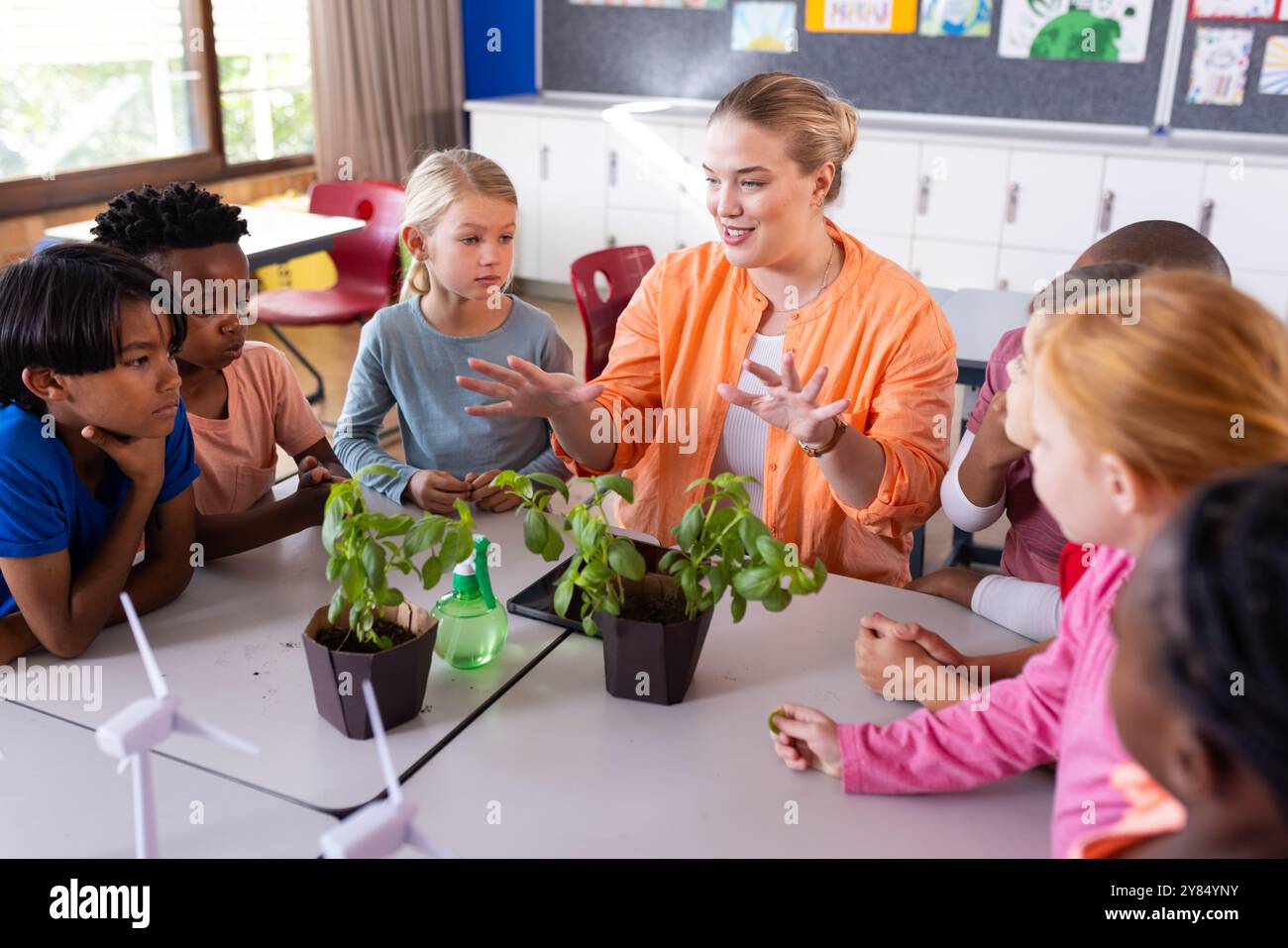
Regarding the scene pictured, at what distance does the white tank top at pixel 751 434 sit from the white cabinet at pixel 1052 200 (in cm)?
306

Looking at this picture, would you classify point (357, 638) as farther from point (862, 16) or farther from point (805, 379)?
point (862, 16)

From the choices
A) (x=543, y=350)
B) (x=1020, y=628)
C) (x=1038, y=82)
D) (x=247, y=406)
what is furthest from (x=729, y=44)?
(x=1020, y=628)

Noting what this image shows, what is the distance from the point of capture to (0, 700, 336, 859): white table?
3.16 feet

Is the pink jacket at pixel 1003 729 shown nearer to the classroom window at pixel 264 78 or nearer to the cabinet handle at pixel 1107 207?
the cabinet handle at pixel 1107 207

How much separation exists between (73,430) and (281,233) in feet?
Answer: 7.69

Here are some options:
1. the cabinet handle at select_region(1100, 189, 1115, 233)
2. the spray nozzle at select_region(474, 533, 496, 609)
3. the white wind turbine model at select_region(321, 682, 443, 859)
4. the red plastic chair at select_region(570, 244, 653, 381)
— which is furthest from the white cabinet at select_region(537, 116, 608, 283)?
the white wind turbine model at select_region(321, 682, 443, 859)

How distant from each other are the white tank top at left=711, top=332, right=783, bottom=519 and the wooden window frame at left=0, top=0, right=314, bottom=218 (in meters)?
3.21

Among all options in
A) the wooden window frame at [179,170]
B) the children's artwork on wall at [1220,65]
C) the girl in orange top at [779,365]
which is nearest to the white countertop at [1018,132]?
the children's artwork on wall at [1220,65]

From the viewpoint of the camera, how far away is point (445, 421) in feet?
6.45

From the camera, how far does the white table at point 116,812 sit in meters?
0.96

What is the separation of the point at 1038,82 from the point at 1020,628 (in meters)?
4.05

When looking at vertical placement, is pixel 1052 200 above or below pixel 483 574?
above

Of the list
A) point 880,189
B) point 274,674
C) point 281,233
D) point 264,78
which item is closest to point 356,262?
point 281,233

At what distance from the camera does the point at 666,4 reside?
17.2ft
